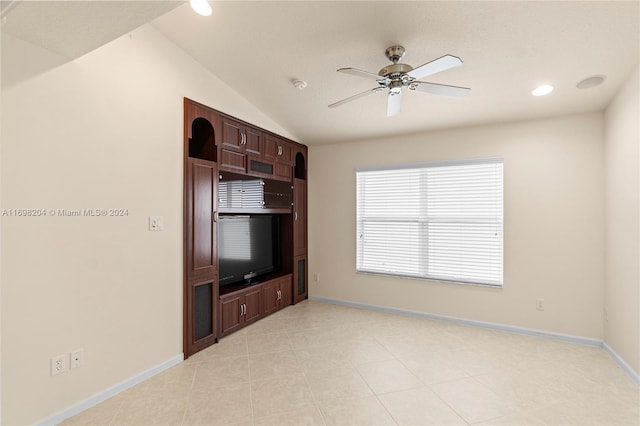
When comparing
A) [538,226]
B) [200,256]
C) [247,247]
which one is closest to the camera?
[200,256]

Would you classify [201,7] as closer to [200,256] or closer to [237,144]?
[237,144]

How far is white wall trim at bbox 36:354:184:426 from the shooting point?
2.01m

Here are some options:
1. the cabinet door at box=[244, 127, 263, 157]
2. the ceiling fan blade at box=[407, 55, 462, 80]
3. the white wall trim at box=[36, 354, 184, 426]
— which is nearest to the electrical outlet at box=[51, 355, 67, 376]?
the white wall trim at box=[36, 354, 184, 426]

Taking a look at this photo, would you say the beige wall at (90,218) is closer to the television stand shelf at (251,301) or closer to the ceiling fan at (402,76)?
the television stand shelf at (251,301)

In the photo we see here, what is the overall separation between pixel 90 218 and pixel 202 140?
4.71 ft

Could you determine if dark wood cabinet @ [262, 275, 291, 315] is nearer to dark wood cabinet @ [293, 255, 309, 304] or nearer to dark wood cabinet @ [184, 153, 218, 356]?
dark wood cabinet @ [293, 255, 309, 304]

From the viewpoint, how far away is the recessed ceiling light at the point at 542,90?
2.81 metres

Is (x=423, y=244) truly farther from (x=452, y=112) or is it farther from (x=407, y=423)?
(x=407, y=423)

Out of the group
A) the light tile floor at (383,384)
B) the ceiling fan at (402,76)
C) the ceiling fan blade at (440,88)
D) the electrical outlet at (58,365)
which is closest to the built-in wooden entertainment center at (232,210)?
the light tile floor at (383,384)

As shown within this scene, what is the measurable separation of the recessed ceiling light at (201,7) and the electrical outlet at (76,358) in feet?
8.49

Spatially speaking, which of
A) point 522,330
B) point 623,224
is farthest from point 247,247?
point 623,224

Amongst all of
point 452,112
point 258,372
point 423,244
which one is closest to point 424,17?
point 452,112

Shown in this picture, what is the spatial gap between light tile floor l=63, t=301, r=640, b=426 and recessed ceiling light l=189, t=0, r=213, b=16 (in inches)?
113

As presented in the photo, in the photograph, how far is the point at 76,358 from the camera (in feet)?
6.97
